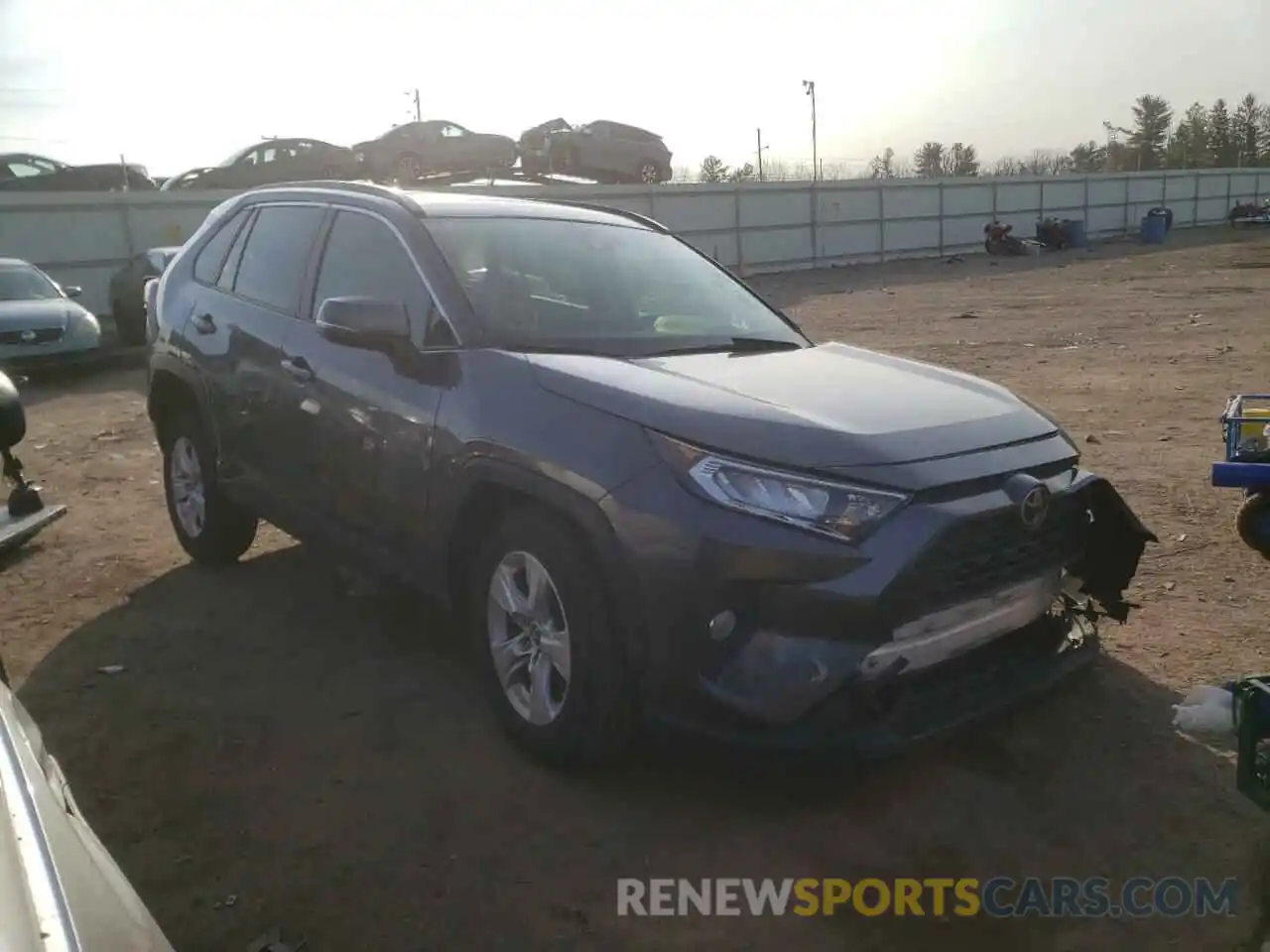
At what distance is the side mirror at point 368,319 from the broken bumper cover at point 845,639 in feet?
4.36

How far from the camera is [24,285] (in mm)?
14023

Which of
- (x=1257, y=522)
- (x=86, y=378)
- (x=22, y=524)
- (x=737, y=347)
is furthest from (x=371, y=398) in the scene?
(x=86, y=378)

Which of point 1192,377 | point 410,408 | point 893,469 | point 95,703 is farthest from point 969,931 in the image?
point 1192,377

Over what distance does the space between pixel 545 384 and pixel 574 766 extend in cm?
117

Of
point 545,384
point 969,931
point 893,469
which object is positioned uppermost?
point 545,384

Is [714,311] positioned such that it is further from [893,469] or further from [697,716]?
[697,716]

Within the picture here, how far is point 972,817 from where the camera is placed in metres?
3.25

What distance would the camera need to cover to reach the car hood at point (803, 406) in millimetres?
3043

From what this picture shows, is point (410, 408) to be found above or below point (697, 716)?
above

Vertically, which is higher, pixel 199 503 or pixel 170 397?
pixel 170 397

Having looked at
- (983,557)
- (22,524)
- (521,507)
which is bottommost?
(22,524)

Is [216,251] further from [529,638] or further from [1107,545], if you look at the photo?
[1107,545]

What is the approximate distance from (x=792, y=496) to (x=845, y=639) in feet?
1.30

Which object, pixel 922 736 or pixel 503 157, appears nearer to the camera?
pixel 922 736
